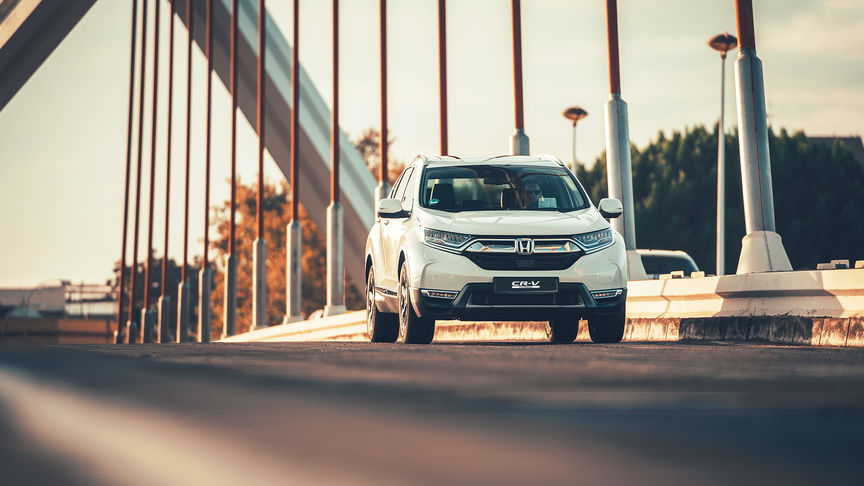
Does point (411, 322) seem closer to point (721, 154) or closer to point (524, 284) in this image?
point (524, 284)

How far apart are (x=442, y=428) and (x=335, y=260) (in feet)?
119

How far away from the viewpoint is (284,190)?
104 m

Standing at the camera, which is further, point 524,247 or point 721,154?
point 721,154

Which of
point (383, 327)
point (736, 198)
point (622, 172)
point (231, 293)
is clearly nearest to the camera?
point (383, 327)

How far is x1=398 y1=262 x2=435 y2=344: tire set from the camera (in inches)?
493

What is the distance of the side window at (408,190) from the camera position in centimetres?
1326

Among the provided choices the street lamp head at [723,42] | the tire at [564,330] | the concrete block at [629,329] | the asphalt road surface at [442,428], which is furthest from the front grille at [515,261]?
the street lamp head at [723,42]

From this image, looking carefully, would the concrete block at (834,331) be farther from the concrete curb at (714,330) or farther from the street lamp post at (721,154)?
the street lamp post at (721,154)

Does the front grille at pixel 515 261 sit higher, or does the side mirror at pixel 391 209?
the side mirror at pixel 391 209

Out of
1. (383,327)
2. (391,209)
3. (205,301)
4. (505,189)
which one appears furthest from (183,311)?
(391,209)

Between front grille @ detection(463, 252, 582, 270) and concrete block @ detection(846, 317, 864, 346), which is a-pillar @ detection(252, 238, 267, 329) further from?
concrete block @ detection(846, 317, 864, 346)

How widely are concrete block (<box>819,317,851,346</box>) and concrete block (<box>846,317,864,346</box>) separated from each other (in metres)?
0.04

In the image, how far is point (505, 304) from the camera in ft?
39.1

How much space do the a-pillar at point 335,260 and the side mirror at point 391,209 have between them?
25.1 m
